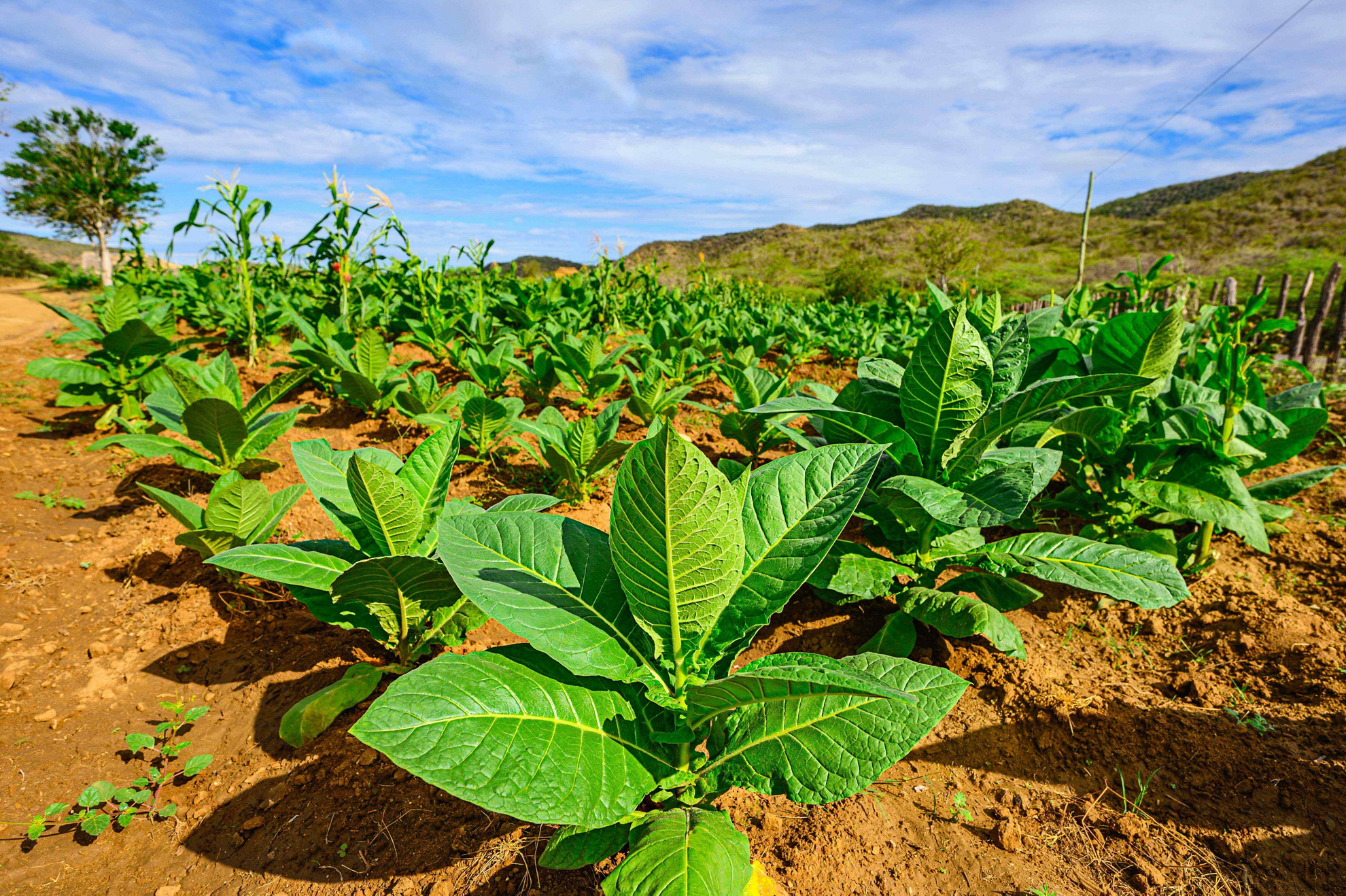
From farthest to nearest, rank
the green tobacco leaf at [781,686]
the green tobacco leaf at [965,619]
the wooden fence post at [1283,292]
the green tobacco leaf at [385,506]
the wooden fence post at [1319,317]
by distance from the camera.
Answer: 1. the wooden fence post at [1283,292]
2. the wooden fence post at [1319,317]
3. the green tobacco leaf at [965,619]
4. the green tobacco leaf at [385,506]
5. the green tobacco leaf at [781,686]

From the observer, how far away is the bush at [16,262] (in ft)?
91.7

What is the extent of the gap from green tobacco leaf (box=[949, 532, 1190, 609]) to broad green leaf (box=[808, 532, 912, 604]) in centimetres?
29

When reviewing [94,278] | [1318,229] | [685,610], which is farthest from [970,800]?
[1318,229]

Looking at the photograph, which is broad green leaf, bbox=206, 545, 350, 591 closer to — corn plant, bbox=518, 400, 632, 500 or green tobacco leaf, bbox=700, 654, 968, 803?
green tobacco leaf, bbox=700, 654, 968, 803

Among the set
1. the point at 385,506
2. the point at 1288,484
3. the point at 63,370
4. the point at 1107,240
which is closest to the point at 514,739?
the point at 385,506

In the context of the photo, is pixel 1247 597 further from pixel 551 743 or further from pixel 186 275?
pixel 186 275

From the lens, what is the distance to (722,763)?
1271 millimetres

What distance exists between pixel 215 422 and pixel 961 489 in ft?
10.3

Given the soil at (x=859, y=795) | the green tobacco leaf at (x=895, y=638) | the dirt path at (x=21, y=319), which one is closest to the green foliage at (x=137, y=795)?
the soil at (x=859, y=795)

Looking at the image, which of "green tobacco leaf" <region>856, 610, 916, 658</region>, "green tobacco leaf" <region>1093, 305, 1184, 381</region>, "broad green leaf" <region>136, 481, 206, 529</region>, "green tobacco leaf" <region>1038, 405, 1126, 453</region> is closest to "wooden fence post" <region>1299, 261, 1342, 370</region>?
"green tobacco leaf" <region>1093, 305, 1184, 381</region>

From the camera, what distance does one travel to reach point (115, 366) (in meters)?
3.98

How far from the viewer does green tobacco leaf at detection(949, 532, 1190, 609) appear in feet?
5.21

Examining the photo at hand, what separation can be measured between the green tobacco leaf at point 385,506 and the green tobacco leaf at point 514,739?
0.56m

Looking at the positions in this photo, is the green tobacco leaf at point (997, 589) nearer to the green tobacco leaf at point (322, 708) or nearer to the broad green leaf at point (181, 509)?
the green tobacco leaf at point (322, 708)
